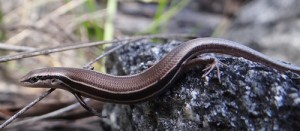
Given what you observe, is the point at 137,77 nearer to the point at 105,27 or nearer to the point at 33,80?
the point at 33,80

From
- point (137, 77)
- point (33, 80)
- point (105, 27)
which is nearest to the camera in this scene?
point (137, 77)

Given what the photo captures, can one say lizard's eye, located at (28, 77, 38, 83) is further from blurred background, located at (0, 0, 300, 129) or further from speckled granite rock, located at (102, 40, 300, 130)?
blurred background, located at (0, 0, 300, 129)

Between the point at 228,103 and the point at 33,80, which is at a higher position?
the point at 228,103

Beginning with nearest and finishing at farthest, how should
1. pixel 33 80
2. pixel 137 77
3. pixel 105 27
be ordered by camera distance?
pixel 137 77 → pixel 33 80 → pixel 105 27

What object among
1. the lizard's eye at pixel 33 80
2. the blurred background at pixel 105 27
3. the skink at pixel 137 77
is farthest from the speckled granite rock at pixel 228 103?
the blurred background at pixel 105 27

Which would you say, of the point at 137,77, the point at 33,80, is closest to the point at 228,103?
the point at 137,77

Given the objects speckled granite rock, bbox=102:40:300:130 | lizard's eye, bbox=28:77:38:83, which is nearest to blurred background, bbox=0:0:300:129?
lizard's eye, bbox=28:77:38:83

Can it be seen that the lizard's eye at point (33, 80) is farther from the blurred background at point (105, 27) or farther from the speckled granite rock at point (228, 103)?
the blurred background at point (105, 27)
